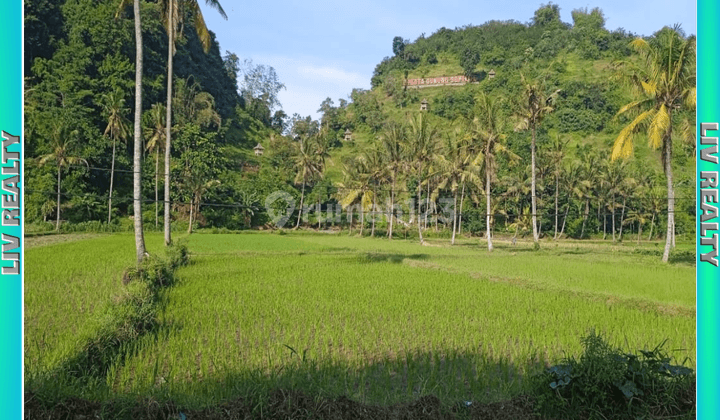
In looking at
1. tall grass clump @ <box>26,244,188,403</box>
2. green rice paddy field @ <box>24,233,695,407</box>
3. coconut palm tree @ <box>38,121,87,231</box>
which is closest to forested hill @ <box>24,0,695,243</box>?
coconut palm tree @ <box>38,121,87,231</box>

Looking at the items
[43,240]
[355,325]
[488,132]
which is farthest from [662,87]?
[43,240]

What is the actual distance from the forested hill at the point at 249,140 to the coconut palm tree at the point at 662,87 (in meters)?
0.44

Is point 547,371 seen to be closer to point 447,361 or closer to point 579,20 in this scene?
point 447,361

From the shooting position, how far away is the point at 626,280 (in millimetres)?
11586

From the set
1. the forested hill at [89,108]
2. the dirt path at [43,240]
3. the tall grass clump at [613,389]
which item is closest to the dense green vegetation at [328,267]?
the tall grass clump at [613,389]

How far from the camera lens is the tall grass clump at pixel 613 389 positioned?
12.1 feet

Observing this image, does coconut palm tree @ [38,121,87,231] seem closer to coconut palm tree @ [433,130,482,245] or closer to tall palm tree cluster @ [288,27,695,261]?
tall palm tree cluster @ [288,27,695,261]

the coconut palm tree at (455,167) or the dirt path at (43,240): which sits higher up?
the coconut palm tree at (455,167)

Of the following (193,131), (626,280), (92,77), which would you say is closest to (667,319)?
(626,280)

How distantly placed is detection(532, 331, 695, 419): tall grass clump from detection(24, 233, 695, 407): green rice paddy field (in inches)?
25.6

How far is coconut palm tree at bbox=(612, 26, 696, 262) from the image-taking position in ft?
49.5

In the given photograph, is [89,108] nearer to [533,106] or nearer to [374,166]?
[374,166]

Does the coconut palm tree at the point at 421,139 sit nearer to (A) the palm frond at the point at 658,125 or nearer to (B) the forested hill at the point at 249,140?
(B) the forested hill at the point at 249,140

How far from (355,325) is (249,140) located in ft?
174
